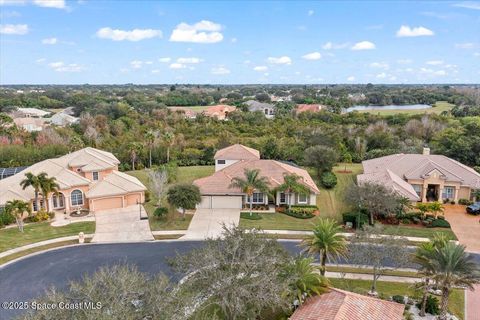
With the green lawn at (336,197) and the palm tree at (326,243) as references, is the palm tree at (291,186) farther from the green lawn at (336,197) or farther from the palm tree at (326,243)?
the palm tree at (326,243)

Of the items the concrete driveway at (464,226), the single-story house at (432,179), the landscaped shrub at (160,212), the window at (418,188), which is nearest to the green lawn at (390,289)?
the concrete driveway at (464,226)

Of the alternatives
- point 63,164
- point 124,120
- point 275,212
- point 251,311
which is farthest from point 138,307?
point 124,120

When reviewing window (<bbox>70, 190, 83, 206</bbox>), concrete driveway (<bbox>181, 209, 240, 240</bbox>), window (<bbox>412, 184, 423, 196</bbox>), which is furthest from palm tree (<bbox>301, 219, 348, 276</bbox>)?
window (<bbox>70, 190, 83, 206</bbox>)

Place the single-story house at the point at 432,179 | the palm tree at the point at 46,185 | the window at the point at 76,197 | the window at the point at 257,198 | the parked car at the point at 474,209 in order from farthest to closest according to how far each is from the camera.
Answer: the single-story house at the point at 432,179
the window at the point at 257,198
the window at the point at 76,197
the parked car at the point at 474,209
the palm tree at the point at 46,185

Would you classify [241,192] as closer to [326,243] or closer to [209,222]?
[209,222]

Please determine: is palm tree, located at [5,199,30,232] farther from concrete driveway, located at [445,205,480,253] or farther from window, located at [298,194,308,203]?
concrete driveway, located at [445,205,480,253]

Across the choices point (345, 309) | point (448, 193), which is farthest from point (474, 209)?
point (345, 309)

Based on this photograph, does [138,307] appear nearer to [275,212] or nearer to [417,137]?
[275,212]

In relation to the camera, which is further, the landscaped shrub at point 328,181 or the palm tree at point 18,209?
the landscaped shrub at point 328,181

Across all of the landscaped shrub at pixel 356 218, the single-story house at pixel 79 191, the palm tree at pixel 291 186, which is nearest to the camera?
the landscaped shrub at pixel 356 218
